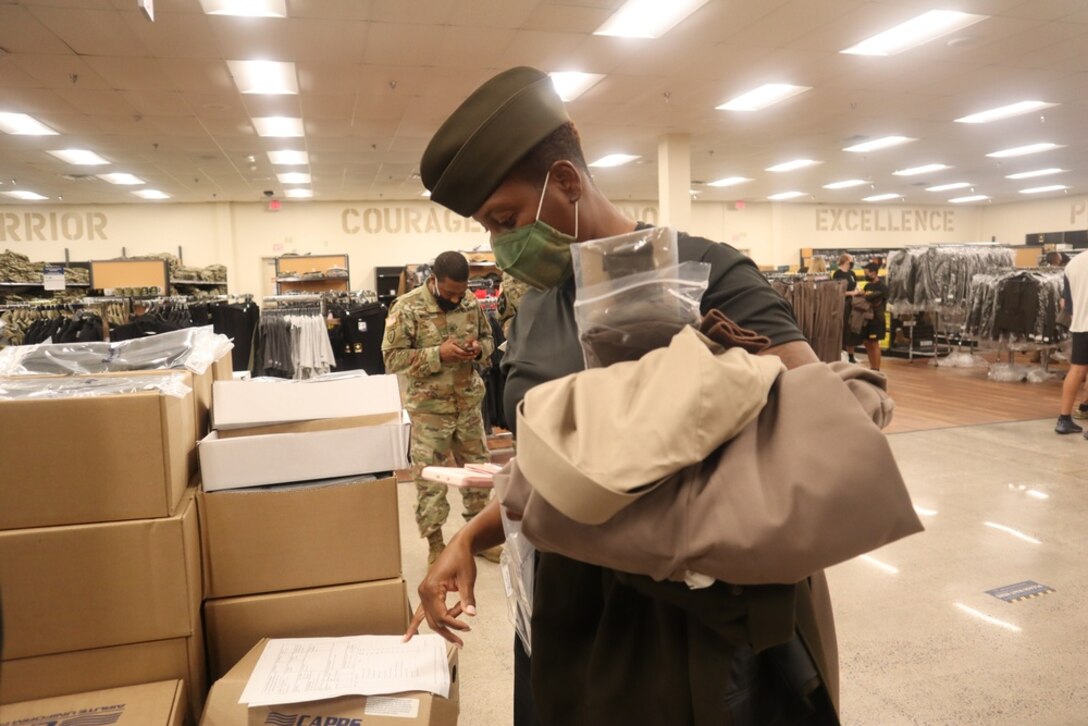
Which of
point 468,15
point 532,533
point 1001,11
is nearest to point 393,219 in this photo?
point 468,15

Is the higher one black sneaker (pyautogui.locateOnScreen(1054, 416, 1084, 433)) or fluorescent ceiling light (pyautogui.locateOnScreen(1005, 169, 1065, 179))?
fluorescent ceiling light (pyautogui.locateOnScreen(1005, 169, 1065, 179))

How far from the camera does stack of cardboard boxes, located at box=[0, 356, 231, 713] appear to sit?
56.6 inches

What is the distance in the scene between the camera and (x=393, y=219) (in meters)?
15.9

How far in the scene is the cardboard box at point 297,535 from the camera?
1651 mm

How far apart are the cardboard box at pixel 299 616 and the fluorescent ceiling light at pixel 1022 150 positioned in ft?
43.4

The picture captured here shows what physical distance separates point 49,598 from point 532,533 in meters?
1.36

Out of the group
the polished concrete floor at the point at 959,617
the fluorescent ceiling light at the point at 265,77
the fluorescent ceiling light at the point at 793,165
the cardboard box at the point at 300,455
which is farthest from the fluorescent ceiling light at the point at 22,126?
the fluorescent ceiling light at the point at 793,165

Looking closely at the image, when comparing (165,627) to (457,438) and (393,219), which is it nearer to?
(457,438)

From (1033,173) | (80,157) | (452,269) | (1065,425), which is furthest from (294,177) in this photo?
(1033,173)

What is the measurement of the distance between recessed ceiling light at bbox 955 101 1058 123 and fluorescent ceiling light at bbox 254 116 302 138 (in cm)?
859

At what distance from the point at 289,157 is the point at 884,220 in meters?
16.5

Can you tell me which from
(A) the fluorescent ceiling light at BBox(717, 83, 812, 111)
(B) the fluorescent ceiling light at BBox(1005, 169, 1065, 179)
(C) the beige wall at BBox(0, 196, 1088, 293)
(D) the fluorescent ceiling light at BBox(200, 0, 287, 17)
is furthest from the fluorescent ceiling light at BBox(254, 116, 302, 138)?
(B) the fluorescent ceiling light at BBox(1005, 169, 1065, 179)

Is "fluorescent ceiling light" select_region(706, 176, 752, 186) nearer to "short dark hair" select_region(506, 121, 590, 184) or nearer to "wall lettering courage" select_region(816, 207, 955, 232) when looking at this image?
"wall lettering courage" select_region(816, 207, 955, 232)

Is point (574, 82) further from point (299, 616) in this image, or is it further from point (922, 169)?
point (922, 169)
